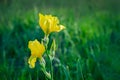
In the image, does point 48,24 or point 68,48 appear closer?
point 48,24

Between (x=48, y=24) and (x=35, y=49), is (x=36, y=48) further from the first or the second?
(x=48, y=24)

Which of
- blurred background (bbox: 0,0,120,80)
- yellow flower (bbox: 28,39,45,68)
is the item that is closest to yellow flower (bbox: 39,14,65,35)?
yellow flower (bbox: 28,39,45,68)

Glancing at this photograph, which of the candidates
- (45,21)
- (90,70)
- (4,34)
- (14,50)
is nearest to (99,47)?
(90,70)

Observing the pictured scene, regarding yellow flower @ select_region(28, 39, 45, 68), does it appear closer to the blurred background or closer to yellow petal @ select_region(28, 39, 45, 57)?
yellow petal @ select_region(28, 39, 45, 57)

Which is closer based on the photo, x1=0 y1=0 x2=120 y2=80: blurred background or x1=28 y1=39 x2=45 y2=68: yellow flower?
x1=28 y1=39 x2=45 y2=68: yellow flower

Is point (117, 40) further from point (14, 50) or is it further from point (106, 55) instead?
point (14, 50)

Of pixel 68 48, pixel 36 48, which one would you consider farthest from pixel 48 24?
pixel 68 48

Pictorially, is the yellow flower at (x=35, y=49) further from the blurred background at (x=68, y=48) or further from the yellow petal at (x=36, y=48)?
the blurred background at (x=68, y=48)

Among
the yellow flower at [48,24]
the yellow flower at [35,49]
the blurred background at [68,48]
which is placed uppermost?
the yellow flower at [48,24]

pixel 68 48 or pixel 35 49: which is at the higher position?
pixel 35 49

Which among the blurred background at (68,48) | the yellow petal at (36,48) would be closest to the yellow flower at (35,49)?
the yellow petal at (36,48)

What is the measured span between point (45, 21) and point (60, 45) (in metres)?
1.21

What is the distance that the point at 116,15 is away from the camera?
13.4 ft

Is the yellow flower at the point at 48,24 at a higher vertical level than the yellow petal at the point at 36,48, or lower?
higher
